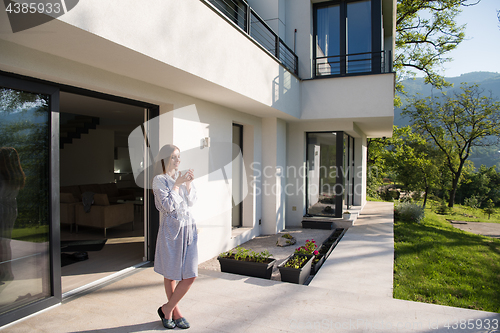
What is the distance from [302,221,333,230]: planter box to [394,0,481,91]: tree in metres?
13.4

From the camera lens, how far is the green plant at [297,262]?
14.4 ft

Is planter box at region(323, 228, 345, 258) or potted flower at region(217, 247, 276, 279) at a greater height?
potted flower at region(217, 247, 276, 279)

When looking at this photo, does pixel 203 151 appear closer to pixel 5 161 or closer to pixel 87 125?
pixel 5 161

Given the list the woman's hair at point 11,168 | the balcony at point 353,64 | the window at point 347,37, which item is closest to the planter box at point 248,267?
the woman's hair at point 11,168

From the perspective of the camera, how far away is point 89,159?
10250 mm

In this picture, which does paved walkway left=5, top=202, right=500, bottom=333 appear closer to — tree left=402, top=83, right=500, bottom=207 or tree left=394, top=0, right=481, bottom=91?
tree left=394, top=0, right=481, bottom=91

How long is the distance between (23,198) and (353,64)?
7644 millimetres

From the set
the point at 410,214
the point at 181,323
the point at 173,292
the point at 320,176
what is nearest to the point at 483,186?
the point at 410,214

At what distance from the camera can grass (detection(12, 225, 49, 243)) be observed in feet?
9.59

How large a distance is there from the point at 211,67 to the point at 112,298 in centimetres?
296

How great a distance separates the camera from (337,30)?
322 inches

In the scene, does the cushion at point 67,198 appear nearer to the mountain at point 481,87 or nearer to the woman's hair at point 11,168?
the woman's hair at point 11,168

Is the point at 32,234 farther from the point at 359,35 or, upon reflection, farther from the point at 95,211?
the point at 359,35

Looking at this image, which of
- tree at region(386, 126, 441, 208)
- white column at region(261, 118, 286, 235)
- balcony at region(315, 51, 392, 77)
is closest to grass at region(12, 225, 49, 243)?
white column at region(261, 118, 286, 235)
